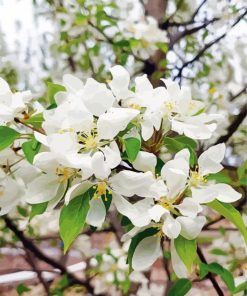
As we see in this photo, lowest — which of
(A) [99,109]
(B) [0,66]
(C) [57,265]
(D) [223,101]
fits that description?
(C) [57,265]

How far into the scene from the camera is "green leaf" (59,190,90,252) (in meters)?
0.60

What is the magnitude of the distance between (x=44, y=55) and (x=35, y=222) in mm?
818

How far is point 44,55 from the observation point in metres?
2.63

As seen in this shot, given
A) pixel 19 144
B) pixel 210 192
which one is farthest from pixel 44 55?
pixel 210 192

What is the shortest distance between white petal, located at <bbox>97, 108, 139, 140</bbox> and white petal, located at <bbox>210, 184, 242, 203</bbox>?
0.14 metres

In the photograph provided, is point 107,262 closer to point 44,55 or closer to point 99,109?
point 44,55

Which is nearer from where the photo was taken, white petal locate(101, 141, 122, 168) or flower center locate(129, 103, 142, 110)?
white petal locate(101, 141, 122, 168)

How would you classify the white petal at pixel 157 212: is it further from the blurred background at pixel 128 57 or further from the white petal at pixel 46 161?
the blurred background at pixel 128 57

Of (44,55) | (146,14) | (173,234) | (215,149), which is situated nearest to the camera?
(173,234)

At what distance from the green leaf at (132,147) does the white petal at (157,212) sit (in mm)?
61

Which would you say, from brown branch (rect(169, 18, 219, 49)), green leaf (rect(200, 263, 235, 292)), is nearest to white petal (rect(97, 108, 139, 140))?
green leaf (rect(200, 263, 235, 292))

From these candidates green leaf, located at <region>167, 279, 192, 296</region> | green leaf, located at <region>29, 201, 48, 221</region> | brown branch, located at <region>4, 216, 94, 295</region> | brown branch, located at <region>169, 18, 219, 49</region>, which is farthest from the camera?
brown branch, located at <region>169, 18, 219, 49</region>

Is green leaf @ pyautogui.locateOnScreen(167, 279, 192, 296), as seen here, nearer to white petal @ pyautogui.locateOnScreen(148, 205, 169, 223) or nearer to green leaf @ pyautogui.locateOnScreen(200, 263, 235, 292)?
green leaf @ pyautogui.locateOnScreen(200, 263, 235, 292)

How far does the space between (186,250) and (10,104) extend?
290 millimetres
